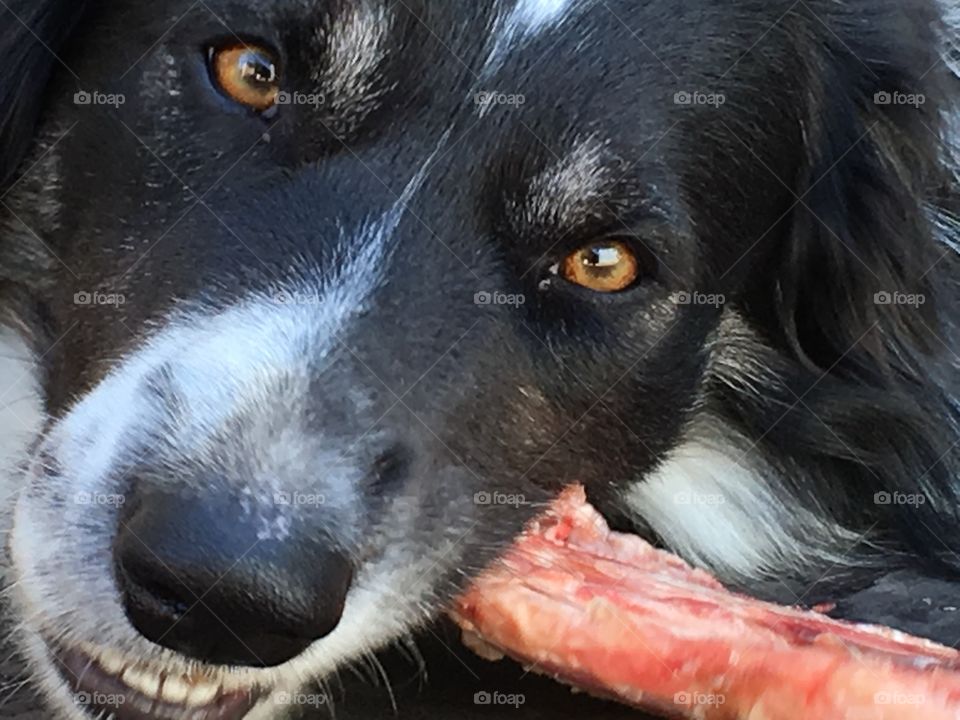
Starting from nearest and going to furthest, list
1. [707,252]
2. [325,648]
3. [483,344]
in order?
[325,648] < [483,344] < [707,252]

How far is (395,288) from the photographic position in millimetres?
2203

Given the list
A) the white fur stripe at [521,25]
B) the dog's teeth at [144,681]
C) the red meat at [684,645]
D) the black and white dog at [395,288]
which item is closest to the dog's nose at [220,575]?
the black and white dog at [395,288]

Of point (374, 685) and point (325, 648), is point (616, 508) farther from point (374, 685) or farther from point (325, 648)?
point (325, 648)

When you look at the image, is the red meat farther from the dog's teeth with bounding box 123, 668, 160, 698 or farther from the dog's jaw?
the dog's teeth with bounding box 123, 668, 160, 698

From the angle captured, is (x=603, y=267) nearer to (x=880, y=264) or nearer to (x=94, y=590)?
(x=880, y=264)

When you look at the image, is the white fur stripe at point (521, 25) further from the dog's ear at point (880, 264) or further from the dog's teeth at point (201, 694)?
the dog's teeth at point (201, 694)

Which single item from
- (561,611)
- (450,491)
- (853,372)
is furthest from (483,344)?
(853,372)

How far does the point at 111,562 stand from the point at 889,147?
1547 mm

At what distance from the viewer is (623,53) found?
230 centimetres

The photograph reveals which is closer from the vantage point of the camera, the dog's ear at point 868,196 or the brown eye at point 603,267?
the brown eye at point 603,267

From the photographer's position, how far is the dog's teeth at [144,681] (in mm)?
2029

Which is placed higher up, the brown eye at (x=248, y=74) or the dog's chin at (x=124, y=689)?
the brown eye at (x=248, y=74)

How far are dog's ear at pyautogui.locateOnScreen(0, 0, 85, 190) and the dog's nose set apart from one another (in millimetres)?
840

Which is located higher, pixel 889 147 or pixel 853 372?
pixel 889 147
